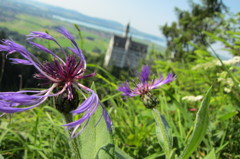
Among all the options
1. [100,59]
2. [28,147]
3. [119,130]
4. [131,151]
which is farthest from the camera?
[100,59]

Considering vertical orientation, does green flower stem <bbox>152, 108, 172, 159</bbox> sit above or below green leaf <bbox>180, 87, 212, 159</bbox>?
below

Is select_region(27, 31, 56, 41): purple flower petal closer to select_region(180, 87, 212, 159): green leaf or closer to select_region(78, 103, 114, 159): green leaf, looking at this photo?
select_region(78, 103, 114, 159): green leaf

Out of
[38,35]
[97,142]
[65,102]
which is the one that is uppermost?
[38,35]

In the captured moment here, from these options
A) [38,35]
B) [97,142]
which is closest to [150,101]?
[97,142]

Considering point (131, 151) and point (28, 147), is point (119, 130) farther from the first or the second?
point (28, 147)

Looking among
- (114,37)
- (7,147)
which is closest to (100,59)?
(114,37)

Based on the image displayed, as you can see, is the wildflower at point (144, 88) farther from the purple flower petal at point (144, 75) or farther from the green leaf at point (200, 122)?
the green leaf at point (200, 122)

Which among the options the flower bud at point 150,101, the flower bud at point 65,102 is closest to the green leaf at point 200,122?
the flower bud at point 150,101

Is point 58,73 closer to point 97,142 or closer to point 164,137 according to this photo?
point 97,142

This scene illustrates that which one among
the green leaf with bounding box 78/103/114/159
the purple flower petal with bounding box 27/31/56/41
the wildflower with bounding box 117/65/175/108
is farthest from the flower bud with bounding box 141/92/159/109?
the purple flower petal with bounding box 27/31/56/41
